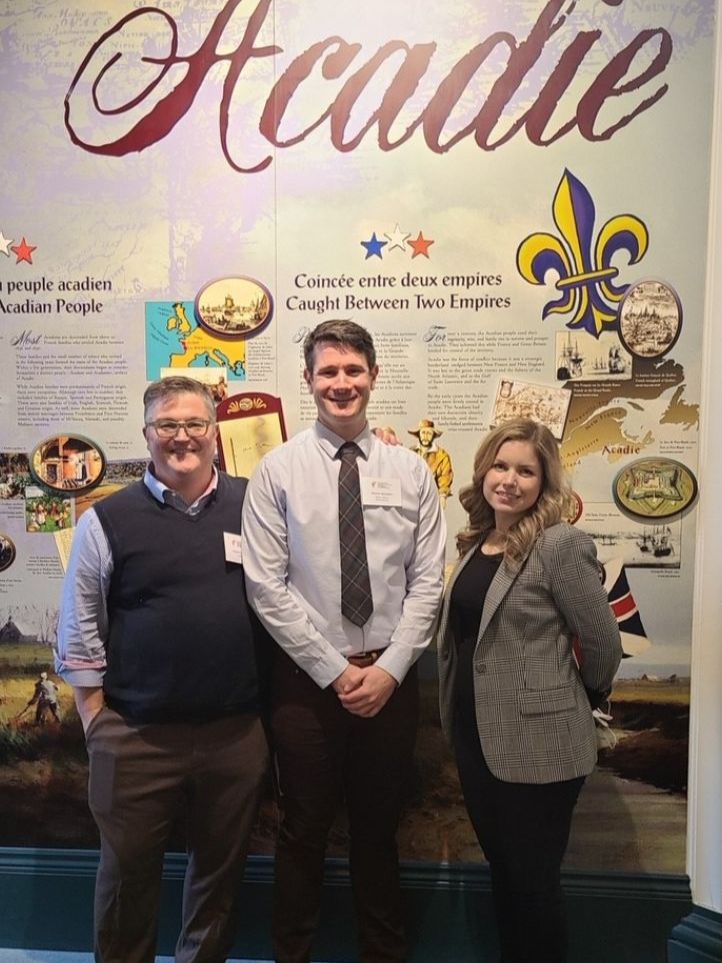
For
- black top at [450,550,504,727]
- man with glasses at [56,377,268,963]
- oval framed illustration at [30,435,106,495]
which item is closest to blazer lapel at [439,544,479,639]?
black top at [450,550,504,727]

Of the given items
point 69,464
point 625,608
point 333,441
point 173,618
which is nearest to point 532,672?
point 625,608

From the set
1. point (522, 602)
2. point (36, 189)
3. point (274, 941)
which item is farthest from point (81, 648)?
point (36, 189)

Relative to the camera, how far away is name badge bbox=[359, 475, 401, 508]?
71.6 inches

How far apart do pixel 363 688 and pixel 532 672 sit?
0.43m

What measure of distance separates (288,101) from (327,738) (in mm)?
1854

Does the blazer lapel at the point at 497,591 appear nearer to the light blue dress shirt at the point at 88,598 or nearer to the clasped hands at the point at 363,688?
the clasped hands at the point at 363,688

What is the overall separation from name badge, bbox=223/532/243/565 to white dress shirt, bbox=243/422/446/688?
0.02m

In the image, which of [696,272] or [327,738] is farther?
[696,272]

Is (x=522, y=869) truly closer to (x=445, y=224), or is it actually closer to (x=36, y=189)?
(x=445, y=224)

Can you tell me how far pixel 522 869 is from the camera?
1590 mm

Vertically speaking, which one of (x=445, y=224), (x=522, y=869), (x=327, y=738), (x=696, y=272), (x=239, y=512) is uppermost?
(x=445, y=224)

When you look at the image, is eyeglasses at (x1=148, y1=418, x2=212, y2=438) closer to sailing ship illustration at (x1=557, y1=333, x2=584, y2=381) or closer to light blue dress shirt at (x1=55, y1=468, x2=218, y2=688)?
light blue dress shirt at (x1=55, y1=468, x2=218, y2=688)

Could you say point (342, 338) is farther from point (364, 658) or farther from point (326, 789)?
point (326, 789)

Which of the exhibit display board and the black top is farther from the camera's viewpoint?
the exhibit display board
